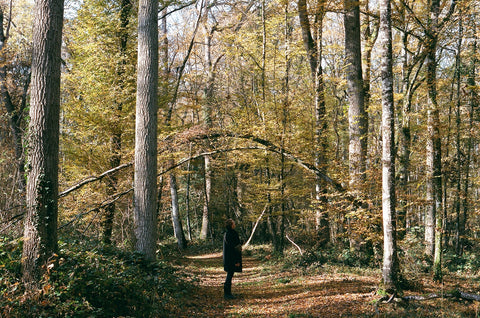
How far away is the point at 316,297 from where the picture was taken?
24.0ft

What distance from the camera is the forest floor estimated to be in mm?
6137

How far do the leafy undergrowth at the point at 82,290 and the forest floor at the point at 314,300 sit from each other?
2.64ft

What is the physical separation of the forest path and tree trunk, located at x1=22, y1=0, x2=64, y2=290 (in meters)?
2.81

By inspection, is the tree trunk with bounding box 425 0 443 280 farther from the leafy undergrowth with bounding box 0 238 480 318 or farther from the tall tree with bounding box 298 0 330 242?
the tall tree with bounding box 298 0 330 242

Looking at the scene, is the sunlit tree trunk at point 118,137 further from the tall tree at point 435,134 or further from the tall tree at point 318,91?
the tall tree at point 435,134

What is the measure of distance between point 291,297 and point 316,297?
2.05 ft

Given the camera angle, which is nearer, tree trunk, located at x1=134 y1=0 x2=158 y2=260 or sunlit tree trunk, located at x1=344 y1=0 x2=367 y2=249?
tree trunk, located at x1=134 y1=0 x2=158 y2=260

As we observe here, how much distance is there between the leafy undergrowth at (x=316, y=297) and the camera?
20.2 feet

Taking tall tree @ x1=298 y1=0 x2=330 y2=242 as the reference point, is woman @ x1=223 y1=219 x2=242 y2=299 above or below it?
below

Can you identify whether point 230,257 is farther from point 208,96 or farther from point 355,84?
point 208,96

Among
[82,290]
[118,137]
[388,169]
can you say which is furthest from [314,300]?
[118,137]

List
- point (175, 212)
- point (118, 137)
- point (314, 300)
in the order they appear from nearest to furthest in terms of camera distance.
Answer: point (314, 300) < point (118, 137) < point (175, 212)

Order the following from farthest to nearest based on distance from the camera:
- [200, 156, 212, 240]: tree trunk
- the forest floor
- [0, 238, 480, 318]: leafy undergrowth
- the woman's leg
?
1. [200, 156, 212, 240]: tree trunk
2. the woman's leg
3. the forest floor
4. [0, 238, 480, 318]: leafy undergrowth

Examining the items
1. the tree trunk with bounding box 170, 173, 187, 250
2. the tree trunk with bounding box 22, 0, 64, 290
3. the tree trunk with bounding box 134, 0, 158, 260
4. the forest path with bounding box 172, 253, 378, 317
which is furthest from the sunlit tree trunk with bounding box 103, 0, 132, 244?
the tree trunk with bounding box 22, 0, 64, 290
